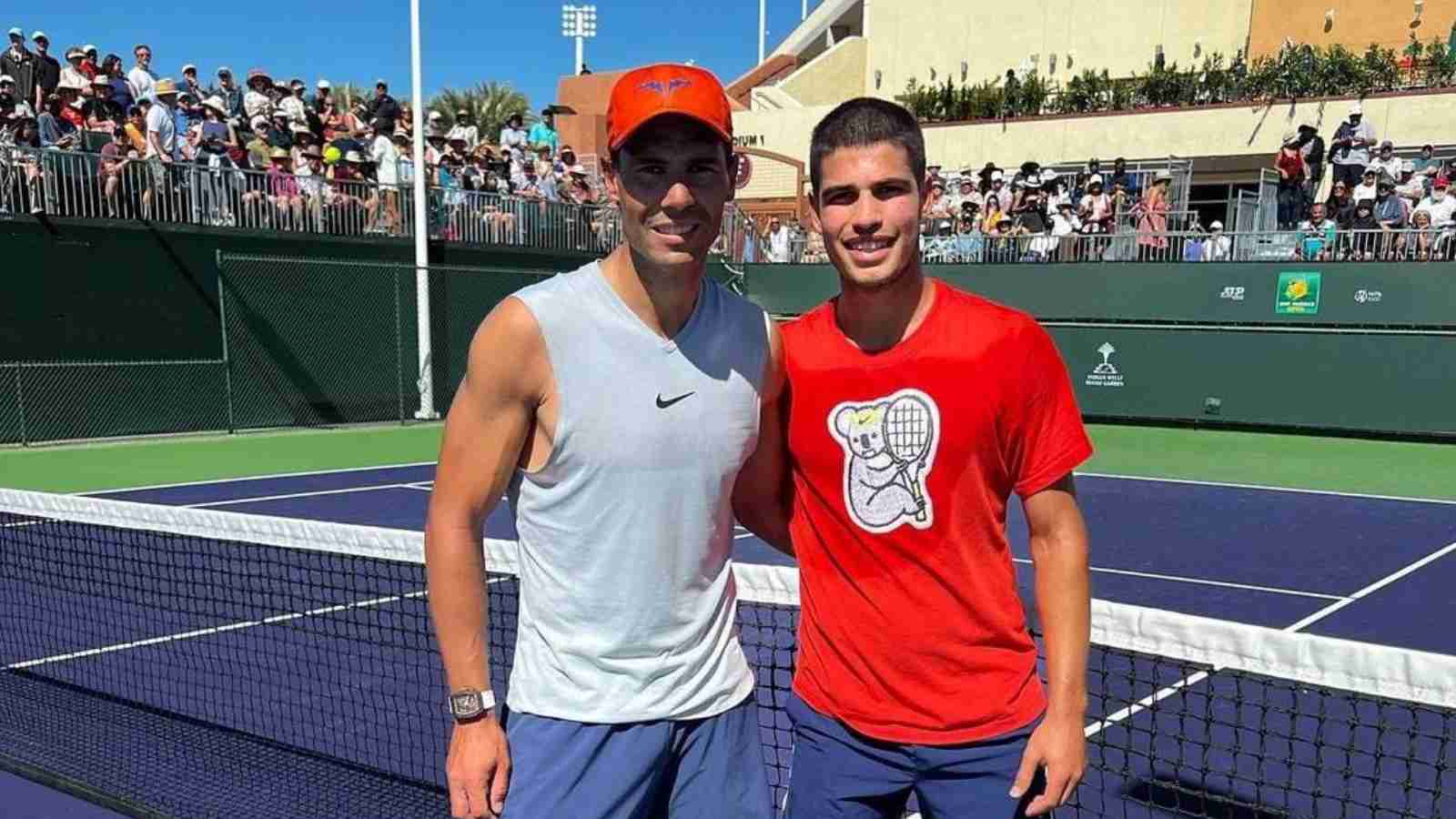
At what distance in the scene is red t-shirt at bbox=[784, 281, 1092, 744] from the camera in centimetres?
232

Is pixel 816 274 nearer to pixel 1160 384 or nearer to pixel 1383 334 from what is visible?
pixel 1160 384

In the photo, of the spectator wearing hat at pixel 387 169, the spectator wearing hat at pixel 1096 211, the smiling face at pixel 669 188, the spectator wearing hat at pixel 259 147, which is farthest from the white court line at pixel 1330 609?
the spectator wearing hat at pixel 259 147

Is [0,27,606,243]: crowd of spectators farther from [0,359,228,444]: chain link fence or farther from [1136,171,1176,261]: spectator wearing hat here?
[1136,171,1176,261]: spectator wearing hat


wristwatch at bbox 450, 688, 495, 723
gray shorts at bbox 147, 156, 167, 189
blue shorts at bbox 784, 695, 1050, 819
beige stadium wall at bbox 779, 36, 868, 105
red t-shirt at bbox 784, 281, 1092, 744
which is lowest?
blue shorts at bbox 784, 695, 1050, 819

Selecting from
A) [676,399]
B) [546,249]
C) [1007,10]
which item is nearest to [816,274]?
[546,249]

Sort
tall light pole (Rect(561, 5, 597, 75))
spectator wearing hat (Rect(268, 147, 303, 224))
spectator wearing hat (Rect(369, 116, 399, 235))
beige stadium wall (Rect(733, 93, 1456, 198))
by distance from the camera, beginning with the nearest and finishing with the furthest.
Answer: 1. spectator wearing hat (Rect(268, 147, 303, 224))
2. spectator wearing hat (Rect(369, 116, 399, 235))
3. beige stadium wall (Rect(733, 93, 1456, 198))
4. tall light pole (Rect(561, 5, 597, 75))

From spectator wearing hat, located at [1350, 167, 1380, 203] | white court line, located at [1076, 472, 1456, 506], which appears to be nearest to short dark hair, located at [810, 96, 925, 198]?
white court line, located at [1076, 472, 1456, 506]

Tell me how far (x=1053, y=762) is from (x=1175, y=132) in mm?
27887

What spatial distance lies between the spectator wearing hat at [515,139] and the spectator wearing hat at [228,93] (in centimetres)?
563

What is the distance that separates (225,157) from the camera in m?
18.2

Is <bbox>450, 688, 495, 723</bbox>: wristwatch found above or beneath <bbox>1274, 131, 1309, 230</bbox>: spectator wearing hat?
beneath

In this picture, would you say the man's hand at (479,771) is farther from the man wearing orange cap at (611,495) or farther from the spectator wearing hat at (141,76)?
the spectator wearing hat at (141,76)

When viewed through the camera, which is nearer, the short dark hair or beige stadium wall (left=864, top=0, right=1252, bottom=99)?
the short dark hair

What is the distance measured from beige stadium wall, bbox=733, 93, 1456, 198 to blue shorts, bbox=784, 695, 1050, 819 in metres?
23.3
